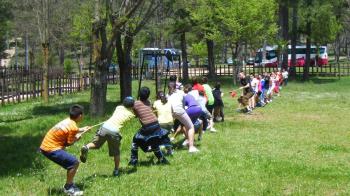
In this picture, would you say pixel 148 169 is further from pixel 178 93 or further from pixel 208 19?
pixel 208 19

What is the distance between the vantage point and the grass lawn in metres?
9.27

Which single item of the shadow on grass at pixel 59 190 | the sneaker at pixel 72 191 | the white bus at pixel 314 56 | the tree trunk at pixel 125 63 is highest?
the white bus at pixel 314 56

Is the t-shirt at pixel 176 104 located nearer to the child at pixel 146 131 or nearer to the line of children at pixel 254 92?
the child at pixel 146 131

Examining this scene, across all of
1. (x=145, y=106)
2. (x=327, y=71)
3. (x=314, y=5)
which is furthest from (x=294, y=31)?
(x=145, y=106)

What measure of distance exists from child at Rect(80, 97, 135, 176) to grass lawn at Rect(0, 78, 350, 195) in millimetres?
471

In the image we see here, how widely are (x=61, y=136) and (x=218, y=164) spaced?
149 inches

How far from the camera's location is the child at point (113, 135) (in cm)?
989

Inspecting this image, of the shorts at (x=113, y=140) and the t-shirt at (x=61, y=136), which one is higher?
the t-shirt at (x=61, y=136)

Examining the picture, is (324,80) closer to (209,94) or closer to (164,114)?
(209,94)

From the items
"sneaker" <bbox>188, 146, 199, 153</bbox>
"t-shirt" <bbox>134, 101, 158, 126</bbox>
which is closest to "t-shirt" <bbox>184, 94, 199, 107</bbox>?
"sneaker" <bbox>188, 146, 199, 153</bbox>

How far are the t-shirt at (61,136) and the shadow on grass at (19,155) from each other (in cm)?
239

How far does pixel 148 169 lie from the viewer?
10844 millimetres

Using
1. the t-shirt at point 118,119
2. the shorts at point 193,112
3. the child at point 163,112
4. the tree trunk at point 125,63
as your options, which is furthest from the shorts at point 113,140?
the tree trunk at point 125,63

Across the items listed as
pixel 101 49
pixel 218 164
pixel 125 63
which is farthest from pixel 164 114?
pixel 125 63
